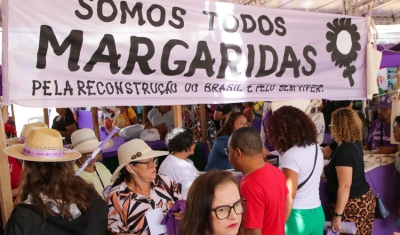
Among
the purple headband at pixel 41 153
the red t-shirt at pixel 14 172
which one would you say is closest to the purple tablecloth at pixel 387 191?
the purple headband at pixel 41 153

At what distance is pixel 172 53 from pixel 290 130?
1.03 meters

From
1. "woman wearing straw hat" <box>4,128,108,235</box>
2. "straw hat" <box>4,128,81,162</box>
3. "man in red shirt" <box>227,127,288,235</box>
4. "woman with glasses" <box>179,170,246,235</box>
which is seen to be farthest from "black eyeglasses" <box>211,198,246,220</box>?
"straw hat" <box>4,128,81,162</box>

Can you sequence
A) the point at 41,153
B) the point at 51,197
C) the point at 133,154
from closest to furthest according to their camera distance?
the point at 51,197
the point at 41,153
the point at 133,154

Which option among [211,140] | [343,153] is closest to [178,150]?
[343,153]

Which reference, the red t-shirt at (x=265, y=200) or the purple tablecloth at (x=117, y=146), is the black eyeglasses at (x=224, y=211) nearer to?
the red t-shirt at (x=265, y=200)

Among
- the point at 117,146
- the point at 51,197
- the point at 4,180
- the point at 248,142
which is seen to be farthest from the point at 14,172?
the point at 117,146

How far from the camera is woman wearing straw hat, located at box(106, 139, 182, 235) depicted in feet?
7.79

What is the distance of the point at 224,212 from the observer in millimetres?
1703

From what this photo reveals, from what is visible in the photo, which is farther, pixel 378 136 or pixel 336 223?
pixel 378 136

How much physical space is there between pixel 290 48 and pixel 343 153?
1.00m

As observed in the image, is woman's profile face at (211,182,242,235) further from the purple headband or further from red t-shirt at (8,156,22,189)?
red t-shirt at (8,156,22,189)

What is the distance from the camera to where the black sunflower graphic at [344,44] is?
3.48 meters

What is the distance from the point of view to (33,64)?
7.11 ft

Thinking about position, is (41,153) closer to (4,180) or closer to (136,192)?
(4,180)
